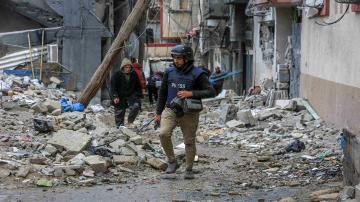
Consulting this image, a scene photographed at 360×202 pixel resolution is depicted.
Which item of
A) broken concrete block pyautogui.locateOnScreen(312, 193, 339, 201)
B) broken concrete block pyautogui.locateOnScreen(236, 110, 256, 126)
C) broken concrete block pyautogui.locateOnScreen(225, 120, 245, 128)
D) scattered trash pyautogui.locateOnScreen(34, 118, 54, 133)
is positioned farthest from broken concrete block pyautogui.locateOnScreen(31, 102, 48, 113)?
broken concrete block pyautogui.locateOnScreen(312, 193, 339, 201)

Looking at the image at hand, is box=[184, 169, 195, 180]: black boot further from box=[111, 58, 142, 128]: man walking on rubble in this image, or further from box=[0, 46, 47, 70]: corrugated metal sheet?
box=[0, 46, 47, 70]: corrugated metal sheet

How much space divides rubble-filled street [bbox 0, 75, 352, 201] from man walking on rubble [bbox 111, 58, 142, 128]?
0.69 metres

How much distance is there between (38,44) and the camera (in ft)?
75.1

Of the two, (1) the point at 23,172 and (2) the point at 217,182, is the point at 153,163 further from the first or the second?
(1) the point at 23,172

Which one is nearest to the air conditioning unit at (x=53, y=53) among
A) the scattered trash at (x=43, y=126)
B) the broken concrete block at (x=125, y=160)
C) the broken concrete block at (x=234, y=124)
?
the broken concrete block at (x=234, y=124)

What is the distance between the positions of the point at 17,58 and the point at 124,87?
8.68 meters

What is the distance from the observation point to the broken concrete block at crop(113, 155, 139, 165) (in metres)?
9.82

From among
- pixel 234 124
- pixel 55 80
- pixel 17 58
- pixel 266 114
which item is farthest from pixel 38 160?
pixel 17 58

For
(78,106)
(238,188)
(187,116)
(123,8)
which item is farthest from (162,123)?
(123,8)

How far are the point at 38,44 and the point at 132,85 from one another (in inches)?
373

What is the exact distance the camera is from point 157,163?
9.83 m

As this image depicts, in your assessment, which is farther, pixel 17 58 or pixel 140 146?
pixel 17 58

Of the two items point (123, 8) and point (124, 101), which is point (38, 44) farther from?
point (124, 101)

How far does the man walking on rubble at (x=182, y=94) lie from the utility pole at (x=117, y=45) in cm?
632
